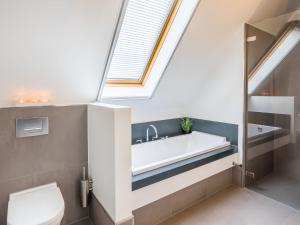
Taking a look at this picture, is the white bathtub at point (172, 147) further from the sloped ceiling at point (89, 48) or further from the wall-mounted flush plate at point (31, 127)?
the wall-mounted flush plate at point (31, 127)

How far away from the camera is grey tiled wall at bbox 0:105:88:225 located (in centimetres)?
184

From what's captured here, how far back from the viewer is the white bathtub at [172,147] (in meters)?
2.81

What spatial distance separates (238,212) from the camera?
7.42 feet

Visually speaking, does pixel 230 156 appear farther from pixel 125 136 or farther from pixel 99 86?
pixel 99 86

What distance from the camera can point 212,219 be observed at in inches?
84.7

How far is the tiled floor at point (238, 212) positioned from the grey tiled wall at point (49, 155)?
1.06 metres

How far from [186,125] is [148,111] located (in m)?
0.74

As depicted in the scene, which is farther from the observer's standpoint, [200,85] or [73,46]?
[200,85]

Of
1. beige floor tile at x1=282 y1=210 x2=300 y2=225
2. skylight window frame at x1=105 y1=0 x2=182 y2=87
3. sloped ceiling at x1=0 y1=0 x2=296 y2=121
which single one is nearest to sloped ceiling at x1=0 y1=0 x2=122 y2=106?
sloped ceiling at x1=0 y1=0 x2=296 y2=121

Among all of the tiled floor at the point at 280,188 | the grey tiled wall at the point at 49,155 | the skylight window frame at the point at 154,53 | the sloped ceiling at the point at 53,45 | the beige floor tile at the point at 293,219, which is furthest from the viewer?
the tiled floor at the point at 280,188

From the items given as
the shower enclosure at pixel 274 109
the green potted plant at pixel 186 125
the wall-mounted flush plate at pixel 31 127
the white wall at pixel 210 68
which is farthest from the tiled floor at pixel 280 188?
the wall-mounted flush plate at pixel 31 127

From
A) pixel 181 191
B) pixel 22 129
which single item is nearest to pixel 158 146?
pixel 181 191

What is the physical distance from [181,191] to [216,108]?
1409 millimetres

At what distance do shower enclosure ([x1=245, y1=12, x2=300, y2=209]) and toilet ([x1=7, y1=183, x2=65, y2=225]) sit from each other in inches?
92.8
